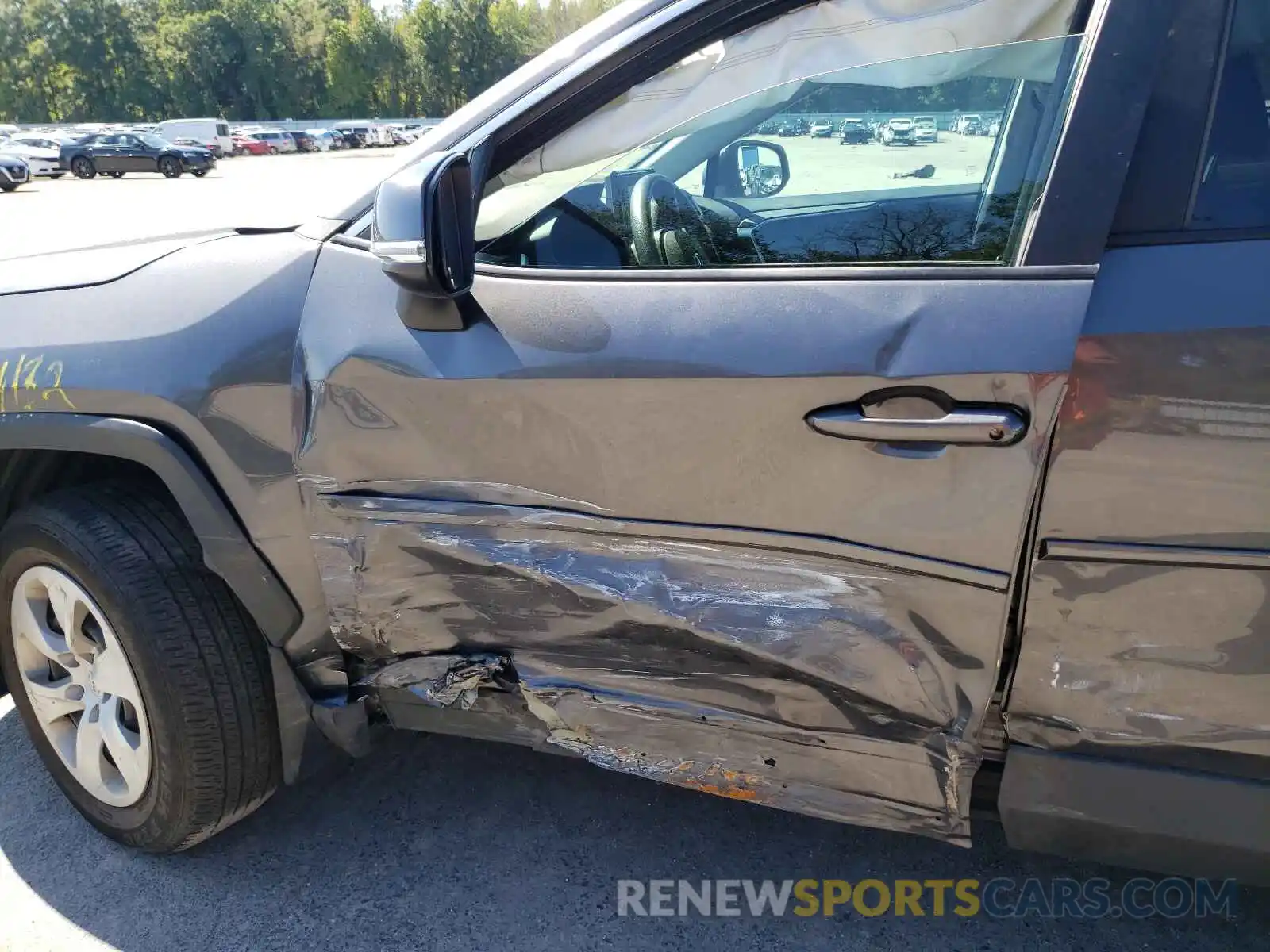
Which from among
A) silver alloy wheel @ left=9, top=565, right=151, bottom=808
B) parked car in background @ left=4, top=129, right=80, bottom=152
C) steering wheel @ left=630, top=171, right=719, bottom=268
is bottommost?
silver alloy wheel @ left=9, top=565, right=151, bottom=808

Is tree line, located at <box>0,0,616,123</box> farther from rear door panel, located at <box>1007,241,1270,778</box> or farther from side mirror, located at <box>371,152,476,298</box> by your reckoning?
rear door panel, located at <box>1007,241,1270,778</box>

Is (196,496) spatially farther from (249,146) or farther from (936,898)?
(249,146)

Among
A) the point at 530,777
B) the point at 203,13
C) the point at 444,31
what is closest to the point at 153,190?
the point at 530,777

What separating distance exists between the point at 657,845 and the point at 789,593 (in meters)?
0.99

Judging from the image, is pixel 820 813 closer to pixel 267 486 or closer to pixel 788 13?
pixel 267 486

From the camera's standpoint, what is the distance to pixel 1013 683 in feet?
5.10

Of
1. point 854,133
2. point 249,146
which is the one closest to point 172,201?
point 854,133

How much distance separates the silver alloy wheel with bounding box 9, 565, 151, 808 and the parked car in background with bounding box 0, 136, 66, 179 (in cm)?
3395

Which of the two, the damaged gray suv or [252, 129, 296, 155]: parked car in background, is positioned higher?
[252, 129, 296, 155]: parked car in background

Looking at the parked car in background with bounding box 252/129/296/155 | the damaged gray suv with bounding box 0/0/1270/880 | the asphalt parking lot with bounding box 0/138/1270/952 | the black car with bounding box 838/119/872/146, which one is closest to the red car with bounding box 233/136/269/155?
the parked car in background with bounding box 252/129/296/155

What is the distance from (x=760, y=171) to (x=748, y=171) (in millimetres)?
28

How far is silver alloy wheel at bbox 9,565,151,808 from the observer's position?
83.3 inches

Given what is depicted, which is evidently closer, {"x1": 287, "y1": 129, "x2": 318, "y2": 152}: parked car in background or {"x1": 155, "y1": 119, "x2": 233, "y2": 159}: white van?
{"x1": 155, "y1": 119, "x2": 233, "y2": 159}: white van

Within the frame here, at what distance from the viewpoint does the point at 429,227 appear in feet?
5.20
